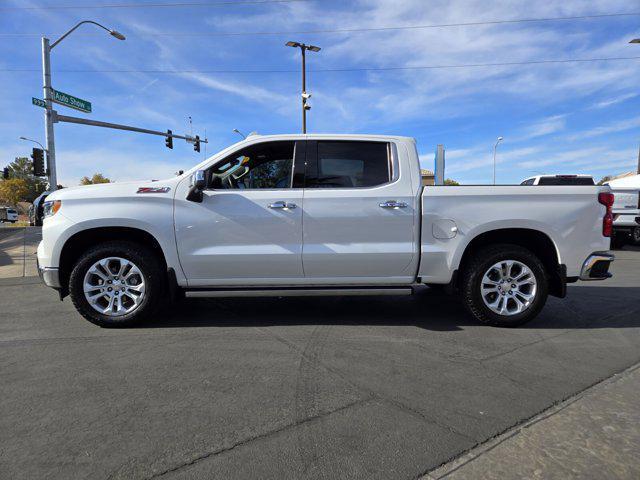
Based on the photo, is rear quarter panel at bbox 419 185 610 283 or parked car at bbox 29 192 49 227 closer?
rear quarter panel at bbox 419 185 610 283

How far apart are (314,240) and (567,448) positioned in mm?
2758

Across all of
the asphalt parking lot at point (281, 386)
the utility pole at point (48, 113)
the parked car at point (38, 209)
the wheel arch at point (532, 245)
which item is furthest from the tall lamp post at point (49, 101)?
the wheel arch at point (532, 245)

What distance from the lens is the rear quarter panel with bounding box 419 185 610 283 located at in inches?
173

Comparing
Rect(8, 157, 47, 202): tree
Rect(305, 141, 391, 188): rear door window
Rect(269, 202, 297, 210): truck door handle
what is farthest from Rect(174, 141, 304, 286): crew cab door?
Rect(8, 157, 47, 202): tree

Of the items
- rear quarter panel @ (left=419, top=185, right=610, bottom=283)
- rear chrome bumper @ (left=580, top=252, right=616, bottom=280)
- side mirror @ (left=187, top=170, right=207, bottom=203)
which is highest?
side mirror @ (left=187, top=170, right=207, bottom=203)

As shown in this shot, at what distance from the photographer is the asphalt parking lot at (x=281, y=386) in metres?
2.23

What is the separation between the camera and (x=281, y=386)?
10.0ft

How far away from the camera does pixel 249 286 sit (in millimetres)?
Answer: 4461

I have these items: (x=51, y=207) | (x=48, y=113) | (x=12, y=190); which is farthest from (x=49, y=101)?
(x=12, y=190)

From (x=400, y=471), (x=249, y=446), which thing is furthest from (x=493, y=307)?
(x=249, y=446)

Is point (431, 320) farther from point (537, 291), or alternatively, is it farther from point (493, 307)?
point (537, 291)

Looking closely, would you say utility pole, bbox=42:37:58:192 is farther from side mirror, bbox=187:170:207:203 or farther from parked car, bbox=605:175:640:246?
parked car, bbox=605:175:640:246

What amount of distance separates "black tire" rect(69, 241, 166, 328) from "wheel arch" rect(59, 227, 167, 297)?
0.11m

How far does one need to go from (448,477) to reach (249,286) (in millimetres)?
2829
